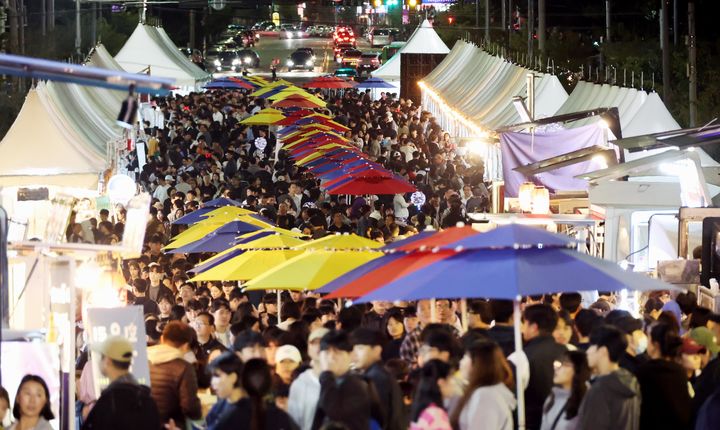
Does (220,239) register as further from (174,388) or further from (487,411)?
(487,411)

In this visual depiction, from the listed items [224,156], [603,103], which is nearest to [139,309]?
[603,103]

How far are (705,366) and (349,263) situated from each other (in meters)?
4.07

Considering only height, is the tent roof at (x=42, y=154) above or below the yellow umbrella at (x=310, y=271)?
above

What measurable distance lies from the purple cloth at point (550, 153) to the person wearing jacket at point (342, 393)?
38.8 ft

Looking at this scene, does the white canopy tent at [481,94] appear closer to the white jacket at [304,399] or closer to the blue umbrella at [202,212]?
the blue umbrella at [202,212]

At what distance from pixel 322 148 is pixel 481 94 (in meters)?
9.40

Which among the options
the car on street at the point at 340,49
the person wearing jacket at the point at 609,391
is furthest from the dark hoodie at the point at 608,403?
the car on street at the point at 340,49

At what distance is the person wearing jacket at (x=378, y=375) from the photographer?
8289mm

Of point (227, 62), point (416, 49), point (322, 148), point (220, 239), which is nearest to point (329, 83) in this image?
point (416, 49)

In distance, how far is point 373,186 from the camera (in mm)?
22188

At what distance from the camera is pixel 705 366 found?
9.51m

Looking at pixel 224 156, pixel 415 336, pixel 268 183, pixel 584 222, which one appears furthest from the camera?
pixel 224 156

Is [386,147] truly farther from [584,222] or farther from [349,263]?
[349,263]

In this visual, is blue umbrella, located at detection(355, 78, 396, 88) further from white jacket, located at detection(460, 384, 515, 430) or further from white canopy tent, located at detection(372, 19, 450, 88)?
white jacket, located at detection(460, 384, 515, 430)
